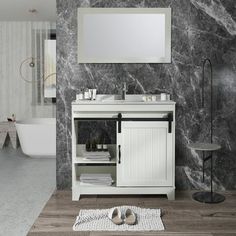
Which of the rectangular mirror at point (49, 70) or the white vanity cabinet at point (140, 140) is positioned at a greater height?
the rectangular mirror at point (49, 70)

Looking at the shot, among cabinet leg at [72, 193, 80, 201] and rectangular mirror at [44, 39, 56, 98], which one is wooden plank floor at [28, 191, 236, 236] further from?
rectangular mirror at [44, 39, 56, 98]

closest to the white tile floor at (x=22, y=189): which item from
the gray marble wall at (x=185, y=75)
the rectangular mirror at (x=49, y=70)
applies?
the gray marble wall at (x=185, y=75)

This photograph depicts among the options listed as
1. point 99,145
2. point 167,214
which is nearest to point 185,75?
point 99,145

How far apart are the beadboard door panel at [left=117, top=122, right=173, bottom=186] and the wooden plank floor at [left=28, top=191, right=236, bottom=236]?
23 cm

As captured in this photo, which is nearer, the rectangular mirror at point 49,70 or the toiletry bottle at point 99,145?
the toiletry bottle at point 99,145

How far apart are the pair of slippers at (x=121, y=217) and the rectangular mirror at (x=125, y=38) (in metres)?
1.68

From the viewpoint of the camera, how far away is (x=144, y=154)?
404 cm

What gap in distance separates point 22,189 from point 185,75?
87.1 inches

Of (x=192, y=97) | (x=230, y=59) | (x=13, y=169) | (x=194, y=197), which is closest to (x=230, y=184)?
(x=194, y=197)

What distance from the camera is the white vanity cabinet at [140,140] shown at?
4016mm

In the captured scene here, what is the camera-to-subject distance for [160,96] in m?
4.37

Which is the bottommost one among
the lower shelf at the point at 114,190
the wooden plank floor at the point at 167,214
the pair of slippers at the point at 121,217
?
the wooden plank floor at the point at 167,214

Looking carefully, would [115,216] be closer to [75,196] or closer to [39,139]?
[75,196]

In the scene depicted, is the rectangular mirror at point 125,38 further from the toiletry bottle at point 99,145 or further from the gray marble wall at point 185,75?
the toiletry bottle at point 99,145
